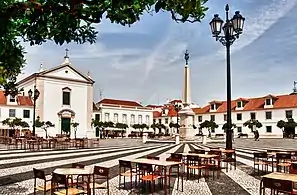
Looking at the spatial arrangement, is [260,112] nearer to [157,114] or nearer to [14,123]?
[157,114]

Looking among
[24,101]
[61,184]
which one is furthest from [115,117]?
[61,184]

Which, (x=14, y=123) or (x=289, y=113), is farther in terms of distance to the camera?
(x=289, y=113)

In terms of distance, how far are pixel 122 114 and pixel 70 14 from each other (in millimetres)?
63120

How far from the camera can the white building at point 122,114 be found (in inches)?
2500

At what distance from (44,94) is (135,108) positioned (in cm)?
2296

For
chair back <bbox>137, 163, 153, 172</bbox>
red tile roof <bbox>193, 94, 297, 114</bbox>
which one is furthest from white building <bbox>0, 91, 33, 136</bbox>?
chair back <bbox>137, 163, 153, 172</bbox>

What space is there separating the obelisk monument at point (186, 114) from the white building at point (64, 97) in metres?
22.6

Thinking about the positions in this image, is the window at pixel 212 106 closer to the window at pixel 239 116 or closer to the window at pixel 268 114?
the window at pixel 239 116

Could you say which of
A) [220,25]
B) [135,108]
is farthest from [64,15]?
[135,108]

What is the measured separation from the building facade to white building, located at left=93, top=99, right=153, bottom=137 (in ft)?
35.2

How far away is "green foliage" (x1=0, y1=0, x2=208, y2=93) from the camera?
3336mm

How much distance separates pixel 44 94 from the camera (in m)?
49.0

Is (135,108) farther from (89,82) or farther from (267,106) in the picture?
(267,106)

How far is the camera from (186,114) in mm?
32719
